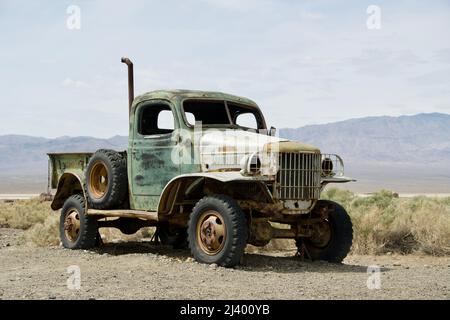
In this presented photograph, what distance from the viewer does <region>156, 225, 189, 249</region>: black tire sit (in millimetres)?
13180

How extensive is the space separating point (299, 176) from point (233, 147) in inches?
38.8

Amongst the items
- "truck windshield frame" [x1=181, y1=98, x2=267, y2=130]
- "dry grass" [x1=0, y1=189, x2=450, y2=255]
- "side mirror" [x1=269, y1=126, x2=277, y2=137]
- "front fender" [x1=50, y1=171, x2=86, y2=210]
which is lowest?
"dry grass" [x1=0, y1=189, x2=450, y2=255]

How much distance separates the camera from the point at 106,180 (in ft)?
39.5

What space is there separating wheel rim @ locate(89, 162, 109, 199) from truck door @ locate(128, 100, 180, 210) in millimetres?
628

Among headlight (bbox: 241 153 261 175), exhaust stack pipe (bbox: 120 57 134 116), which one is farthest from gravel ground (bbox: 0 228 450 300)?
exhaust stack pipe (bbox: 120 57 134 116)

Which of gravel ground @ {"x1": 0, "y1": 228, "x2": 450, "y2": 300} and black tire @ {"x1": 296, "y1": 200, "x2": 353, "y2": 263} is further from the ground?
black tire @ {"x1": 296, "y1": 200, "x2": 353, "y2": 263}

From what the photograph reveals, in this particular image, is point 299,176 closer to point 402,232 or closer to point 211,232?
point 211,232

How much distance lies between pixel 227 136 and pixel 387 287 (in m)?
3.31

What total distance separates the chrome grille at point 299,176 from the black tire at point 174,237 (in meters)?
3.59

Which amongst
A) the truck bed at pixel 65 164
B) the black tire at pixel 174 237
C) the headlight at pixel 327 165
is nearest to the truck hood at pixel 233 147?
the headlight at pixel 327 165

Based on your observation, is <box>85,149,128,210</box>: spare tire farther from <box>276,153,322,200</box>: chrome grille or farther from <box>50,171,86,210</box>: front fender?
<box>276,153,322,200</box>: chrome grille

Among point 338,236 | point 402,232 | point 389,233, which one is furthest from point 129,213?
point 402,232
